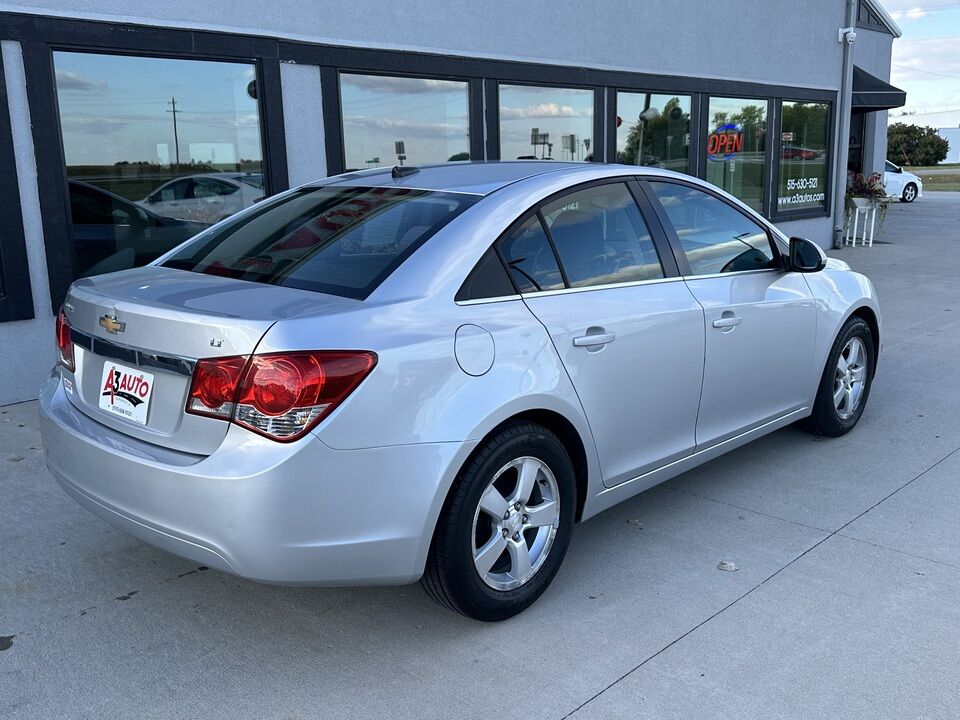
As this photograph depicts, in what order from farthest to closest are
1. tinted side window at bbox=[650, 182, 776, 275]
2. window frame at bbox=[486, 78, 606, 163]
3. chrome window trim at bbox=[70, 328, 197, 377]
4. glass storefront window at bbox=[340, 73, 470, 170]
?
window frame at bbox=[486, 78, 606, 163] → glass storefront window at bbox=[340, 73, 470, 170] → tinted side window at bbox=[650, 182, 776, 275] → chrome window trim at bbox=[70, 328, 197, 377]

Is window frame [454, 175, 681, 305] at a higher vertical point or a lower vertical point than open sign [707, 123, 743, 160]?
lower

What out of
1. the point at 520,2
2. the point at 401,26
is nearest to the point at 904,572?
the point at 401,26

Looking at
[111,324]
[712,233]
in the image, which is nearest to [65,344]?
[111,324]

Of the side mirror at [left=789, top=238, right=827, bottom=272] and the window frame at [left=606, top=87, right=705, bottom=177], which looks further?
the window frame at [left=606, top=87, right=705, bottom=177]

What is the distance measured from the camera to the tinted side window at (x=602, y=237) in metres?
3.60

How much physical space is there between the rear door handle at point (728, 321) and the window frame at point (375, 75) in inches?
179

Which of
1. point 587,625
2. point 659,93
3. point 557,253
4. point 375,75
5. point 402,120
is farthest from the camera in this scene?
point 659,93

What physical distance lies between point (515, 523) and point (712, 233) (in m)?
1.86

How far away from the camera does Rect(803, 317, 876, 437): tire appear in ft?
16.6

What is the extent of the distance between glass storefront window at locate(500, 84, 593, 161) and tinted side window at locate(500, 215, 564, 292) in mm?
5884

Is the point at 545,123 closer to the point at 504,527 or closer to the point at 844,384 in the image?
the point at 844,384

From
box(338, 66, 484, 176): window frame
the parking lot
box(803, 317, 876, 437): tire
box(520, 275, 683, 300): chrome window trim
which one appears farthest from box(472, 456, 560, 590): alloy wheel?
box(338, 66, 484, 176): window frame

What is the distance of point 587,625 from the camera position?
130 inches

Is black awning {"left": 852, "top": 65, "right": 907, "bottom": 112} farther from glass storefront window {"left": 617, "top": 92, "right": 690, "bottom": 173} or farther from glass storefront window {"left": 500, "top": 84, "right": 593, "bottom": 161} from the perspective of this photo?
glass storefront window {"left": 500, "top": 84, "right": 593, "bottom": 161}
